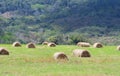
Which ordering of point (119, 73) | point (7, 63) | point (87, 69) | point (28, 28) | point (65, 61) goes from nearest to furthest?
point (119, 73) → point (87, 69) → point (7, 63) → point (65, 61) → point (28, 28)

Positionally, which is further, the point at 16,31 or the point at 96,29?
the point at 96,29

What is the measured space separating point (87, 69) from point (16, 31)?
14776 cm

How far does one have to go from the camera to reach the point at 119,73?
24453 mm

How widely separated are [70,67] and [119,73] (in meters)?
4.02

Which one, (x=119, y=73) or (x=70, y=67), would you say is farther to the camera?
(x=70, y=67)

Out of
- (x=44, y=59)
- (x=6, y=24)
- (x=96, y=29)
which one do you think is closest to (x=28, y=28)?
(x=6, y=24)

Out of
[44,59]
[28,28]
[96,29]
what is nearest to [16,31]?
[28,28]

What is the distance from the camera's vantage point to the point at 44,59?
32219 millimetres

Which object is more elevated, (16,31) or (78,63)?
(78,63)

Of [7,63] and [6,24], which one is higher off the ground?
[7,63]

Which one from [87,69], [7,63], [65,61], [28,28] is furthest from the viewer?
[28,28]

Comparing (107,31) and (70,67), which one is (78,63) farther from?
(107,31)

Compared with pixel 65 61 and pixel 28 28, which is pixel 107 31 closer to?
pixel 28 28

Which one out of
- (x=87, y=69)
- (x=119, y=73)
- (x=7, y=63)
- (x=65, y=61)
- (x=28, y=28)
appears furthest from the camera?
(x=28, y=28)
